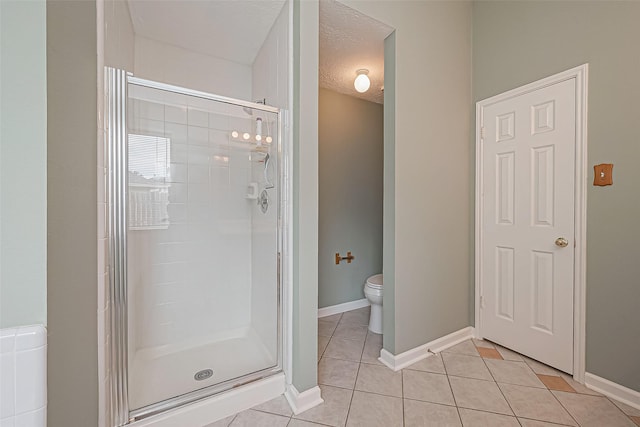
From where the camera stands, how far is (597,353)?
1.59 m

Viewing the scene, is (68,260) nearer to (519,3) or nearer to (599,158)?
(599,158)

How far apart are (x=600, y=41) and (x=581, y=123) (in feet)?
1.52

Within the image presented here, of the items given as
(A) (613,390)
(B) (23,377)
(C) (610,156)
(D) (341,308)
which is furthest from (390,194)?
(B) (23,377)

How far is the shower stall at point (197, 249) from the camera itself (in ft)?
4.60

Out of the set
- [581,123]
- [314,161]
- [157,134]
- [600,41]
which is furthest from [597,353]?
[157,134]

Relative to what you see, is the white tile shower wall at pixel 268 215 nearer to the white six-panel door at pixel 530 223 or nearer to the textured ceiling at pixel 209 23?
the textured ceiling at pixel 209 23

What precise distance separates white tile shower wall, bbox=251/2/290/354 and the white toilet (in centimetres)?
95

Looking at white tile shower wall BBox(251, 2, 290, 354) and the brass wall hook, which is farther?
the brass wall hook

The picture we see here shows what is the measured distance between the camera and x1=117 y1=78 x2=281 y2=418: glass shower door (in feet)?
5.13

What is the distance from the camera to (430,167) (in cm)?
201

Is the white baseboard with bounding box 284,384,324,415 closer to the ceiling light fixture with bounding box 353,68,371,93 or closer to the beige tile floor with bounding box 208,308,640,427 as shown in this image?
the beige tile floor with bounding box 208,308,640,427

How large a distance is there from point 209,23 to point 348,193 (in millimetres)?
1904

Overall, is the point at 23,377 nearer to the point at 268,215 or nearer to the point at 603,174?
the point at 268,215

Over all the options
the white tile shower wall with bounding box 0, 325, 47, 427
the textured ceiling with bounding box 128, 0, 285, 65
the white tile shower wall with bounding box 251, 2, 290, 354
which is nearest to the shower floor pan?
the white tile shower wall with bounding box 251, 2, 290, 354
